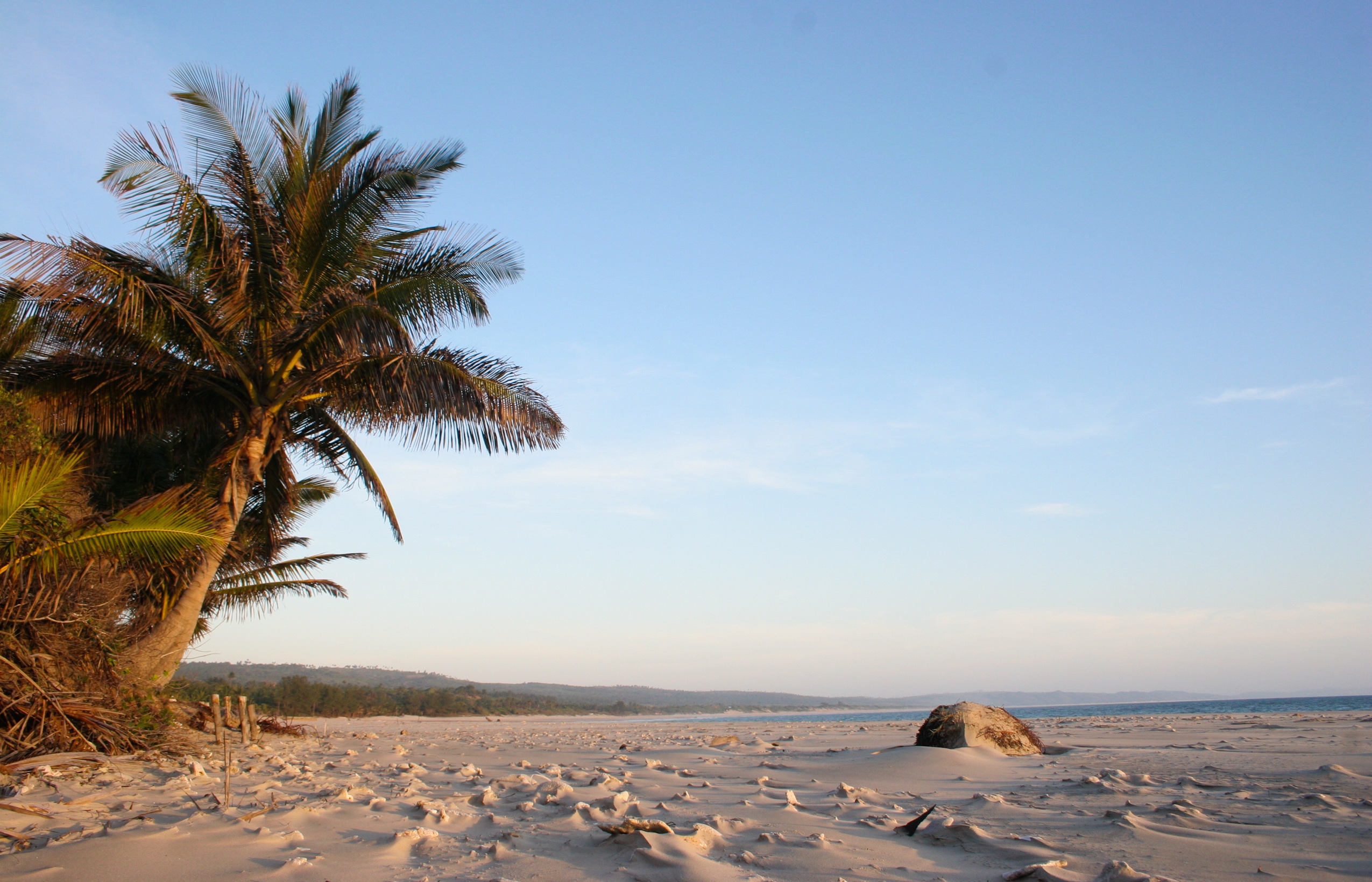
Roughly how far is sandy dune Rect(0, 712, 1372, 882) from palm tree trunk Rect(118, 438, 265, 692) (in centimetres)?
182

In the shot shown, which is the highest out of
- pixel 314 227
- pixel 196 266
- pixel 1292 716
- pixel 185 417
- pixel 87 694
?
pixel 314 227

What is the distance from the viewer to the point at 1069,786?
18.4 ft

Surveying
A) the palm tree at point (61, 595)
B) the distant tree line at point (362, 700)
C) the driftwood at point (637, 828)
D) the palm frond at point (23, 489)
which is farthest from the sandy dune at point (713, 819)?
the distant tree line at point (362, 700)

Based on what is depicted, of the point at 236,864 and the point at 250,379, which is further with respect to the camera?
the point at 250,379

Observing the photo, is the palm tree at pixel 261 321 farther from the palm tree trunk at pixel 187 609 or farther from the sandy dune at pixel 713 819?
the sandy dune at pixel 713 819

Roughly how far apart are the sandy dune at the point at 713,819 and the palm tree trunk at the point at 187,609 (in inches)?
71.6

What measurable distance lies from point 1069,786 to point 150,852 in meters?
5.74

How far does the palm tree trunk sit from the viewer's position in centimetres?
850

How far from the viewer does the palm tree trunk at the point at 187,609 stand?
8500mm

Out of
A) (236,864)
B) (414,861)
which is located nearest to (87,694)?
(236,864)

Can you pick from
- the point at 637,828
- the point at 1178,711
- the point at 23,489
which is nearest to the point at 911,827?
the point at 637,828

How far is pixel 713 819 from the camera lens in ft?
14.2

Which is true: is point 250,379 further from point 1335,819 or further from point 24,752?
point 1335,819

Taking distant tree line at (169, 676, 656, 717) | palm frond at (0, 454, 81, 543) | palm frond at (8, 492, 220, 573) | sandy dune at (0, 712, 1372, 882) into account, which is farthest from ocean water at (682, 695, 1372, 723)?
palm frond at (0, 454, 81, 543)
